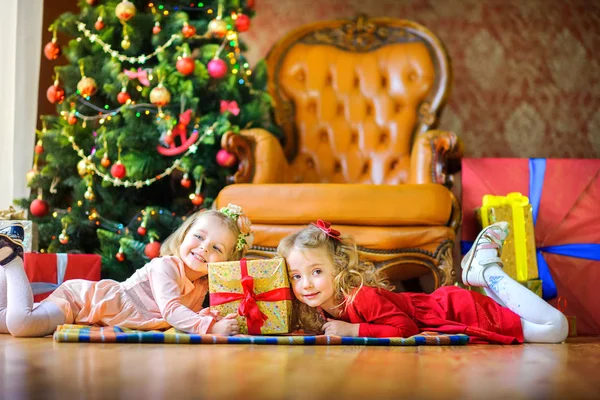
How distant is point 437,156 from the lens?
3.13 m

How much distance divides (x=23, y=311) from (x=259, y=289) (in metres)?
0.67

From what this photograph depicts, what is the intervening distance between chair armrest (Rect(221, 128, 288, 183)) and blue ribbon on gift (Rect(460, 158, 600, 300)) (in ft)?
3.00

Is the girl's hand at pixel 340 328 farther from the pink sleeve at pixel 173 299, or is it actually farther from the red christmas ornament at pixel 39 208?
the red christmas ornament at pixel 39 208

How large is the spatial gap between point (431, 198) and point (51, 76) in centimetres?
219

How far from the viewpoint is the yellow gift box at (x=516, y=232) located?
269cm

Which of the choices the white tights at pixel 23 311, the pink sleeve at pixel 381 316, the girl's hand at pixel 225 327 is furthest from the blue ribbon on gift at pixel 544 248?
the white tights at pixel 23 311

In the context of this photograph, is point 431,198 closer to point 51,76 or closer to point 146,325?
point 146,325

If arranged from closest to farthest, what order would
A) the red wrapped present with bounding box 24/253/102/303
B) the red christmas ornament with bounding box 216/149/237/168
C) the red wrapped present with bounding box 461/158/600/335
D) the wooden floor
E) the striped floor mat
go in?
the wooden floor
the striped floor mat
the red wrapped present with bounding box 24/253/102/303
the red wrapped present with bounding box 461/158/600/335
the red christmas ornament with bounding box 216/149/237/168

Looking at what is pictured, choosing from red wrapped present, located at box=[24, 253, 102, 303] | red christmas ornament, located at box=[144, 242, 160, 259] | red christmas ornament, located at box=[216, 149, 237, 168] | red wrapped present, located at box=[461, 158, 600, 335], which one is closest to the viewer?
red wrapped present, located at box=[24, 253, 102, 303]

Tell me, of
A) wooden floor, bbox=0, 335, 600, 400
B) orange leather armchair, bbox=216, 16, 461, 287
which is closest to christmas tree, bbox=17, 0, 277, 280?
orange leather armchair, bbox=216, 16, 461, 287

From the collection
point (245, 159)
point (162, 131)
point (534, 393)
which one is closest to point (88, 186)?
point (162, 131)

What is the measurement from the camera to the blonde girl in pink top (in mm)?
2051

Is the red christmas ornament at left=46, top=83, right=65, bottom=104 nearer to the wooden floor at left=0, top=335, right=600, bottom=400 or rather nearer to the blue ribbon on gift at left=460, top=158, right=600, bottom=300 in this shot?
the wooden floor at left=0, top=335, right=600, bottom=400

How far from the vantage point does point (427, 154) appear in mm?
3141
